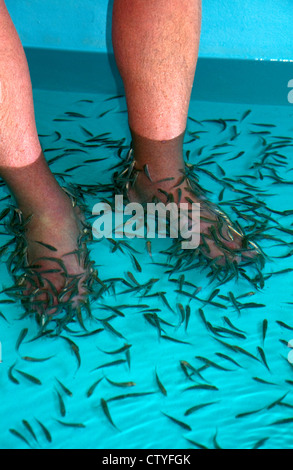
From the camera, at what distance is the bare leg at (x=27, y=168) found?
185 centimetres

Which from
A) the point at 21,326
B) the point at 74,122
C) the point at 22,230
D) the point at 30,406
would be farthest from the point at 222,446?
the point at 74,122

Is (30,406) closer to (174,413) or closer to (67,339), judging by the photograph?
(67,339)

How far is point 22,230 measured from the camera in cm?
207

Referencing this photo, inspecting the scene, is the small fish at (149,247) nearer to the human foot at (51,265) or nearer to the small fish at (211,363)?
the human foot at (51,265)

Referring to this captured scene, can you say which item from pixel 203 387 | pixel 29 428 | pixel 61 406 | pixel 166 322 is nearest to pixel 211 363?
pixel 203 387

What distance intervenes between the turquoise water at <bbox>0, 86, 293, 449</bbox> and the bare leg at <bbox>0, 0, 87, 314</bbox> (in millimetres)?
220

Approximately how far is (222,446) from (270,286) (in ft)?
A: 2.26

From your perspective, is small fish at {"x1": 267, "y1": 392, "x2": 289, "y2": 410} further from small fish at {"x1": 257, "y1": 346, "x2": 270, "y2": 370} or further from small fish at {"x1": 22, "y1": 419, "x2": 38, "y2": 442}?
small fish at {"x1": 22, "y1": 419, "x2": 38, "y2": 442}

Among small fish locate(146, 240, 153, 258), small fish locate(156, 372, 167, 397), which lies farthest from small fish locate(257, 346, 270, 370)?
small fish locate(146, 240, 153, 258)

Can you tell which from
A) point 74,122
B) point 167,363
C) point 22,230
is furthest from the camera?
point 74,122

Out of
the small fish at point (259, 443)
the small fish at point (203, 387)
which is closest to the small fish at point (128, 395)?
the small fish at point (203, 387)

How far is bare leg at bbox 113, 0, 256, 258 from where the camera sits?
208 centimetres

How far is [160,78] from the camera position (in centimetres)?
213
